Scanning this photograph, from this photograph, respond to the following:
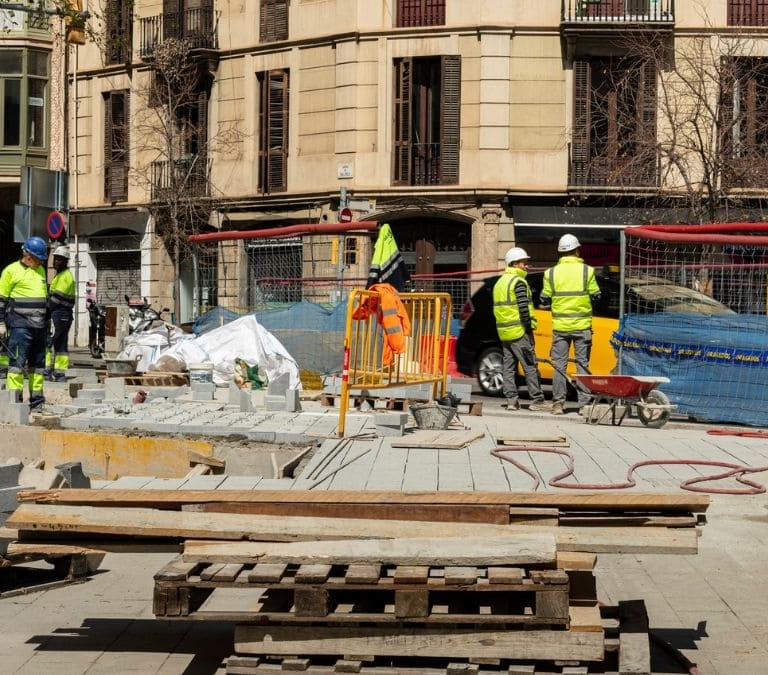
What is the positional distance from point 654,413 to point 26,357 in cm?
666

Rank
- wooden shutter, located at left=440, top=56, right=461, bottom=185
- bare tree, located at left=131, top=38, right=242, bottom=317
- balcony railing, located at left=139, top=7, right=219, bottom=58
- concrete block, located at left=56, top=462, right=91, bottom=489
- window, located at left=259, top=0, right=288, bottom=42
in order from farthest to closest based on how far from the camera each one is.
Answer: balcony railing, located at left=139, top=7, right=219, bottom=58 < bare tree, located at left=131, top=38, right=242, bottom=317 < window, located at left=259, top=0, right=288, bottom=42 < wooden shutter, located at left=440, top=56, right=461, bottom=185 < concrete block, located at left=56, top=462, right=91, bottom=489

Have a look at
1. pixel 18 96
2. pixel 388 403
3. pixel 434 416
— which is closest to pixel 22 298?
pixel 388 403

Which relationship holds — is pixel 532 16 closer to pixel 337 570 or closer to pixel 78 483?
pixel 78 483

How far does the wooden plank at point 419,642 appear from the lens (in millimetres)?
5195

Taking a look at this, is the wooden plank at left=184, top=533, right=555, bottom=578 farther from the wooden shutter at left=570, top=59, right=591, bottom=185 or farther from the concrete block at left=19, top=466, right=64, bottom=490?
the wooden shutter at left=570, top=59, right=591, bottom=185

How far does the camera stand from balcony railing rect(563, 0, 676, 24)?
1242 inches

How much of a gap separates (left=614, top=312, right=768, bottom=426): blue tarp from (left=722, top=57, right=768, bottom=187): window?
45.8ft

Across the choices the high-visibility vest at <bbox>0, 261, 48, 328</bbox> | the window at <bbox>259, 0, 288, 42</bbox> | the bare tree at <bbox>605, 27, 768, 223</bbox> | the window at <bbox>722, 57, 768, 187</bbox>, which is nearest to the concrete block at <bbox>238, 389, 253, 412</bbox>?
the high-visibility vest at <bbox>0, 261, 48, 328</bbox>

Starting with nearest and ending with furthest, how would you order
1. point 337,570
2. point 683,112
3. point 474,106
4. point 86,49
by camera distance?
point 337,570
point 683,112
point 474,106
point 86,49

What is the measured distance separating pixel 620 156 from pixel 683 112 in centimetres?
192

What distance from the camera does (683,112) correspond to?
30453mm

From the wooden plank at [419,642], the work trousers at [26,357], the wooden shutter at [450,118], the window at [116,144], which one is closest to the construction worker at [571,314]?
the work trousers at [26,357]

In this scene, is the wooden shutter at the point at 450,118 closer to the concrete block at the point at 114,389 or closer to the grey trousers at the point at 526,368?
the grey trousers at the point at 526,368

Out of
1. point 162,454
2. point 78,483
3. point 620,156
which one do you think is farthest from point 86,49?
point 78,483
